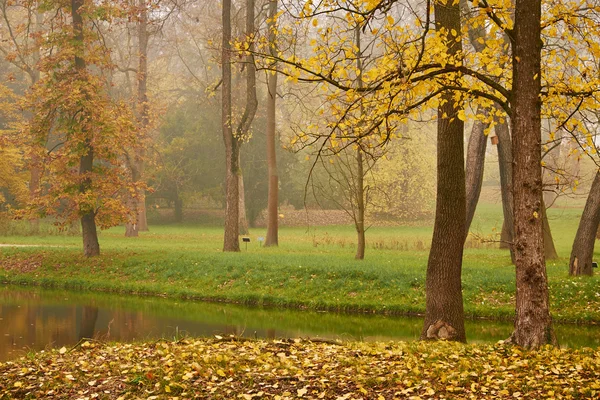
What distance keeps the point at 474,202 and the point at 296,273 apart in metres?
5.22

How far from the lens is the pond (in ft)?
42.7

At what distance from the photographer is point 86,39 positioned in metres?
22.0

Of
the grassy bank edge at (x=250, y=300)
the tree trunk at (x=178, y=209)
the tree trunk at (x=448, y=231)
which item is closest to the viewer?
the tree trunk at (x=448, y=231)

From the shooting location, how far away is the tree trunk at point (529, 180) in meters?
8.02

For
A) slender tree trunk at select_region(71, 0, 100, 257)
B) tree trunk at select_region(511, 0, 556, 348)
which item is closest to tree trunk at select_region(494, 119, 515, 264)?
tree trunk at select_region(511, 0, 556, 348)

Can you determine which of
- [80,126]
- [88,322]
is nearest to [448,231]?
[88,322]

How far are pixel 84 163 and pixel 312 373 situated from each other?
17099 millimetres

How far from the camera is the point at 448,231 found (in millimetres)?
10055

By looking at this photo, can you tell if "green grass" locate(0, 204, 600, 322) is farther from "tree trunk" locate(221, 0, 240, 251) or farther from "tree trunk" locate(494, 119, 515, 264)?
"tree trunk" locate(221, 0, 240, 251)

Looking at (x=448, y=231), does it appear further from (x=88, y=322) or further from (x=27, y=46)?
(x=27, y=46)

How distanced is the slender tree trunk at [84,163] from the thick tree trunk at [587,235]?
1436cm

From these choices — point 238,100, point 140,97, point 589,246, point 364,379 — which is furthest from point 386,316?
point 238,100

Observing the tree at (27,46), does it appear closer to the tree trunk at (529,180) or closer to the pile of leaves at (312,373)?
the pile of leaves at (312,373)

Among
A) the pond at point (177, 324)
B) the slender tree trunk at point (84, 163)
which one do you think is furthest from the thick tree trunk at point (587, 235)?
the slender tree trunk at point (84, 163)
